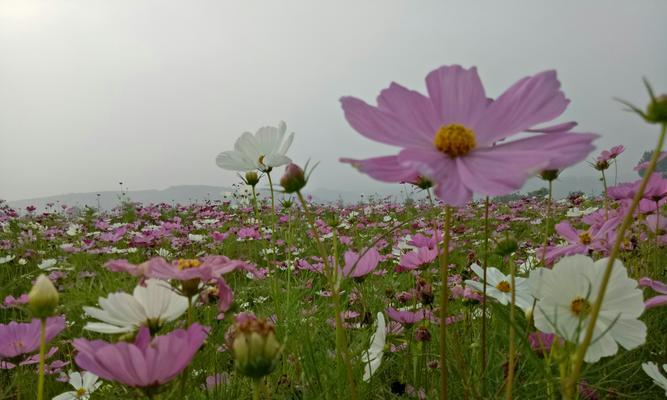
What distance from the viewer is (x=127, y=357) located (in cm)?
41

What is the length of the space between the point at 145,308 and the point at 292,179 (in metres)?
0.24

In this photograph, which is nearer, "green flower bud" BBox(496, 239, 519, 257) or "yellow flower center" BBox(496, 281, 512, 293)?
"green flower bud" BBox(496, 239, 519, 257)

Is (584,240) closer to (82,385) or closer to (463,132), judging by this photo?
(463,132)

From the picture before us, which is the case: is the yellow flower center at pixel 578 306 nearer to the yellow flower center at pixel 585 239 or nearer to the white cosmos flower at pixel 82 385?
the yellow flower center at pixel 585 239

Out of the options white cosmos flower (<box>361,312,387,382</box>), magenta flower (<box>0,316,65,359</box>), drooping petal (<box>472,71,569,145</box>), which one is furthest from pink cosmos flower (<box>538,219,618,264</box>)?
magenta flower (<box>0,316,65,359</box>)

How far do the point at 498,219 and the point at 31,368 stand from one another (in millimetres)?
3587

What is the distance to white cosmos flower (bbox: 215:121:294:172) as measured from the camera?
1017 mm

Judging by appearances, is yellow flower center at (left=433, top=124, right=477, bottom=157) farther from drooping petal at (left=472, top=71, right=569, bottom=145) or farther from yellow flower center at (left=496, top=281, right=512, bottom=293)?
yellow flower center at (left=496, top=281, right=512, bottom=293)

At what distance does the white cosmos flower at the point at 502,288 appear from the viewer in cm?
85

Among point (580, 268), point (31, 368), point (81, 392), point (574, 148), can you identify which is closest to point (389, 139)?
point (574, 148)

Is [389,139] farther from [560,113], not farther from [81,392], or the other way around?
[81,392]

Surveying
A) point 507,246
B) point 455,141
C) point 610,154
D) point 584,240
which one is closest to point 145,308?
point 455,141

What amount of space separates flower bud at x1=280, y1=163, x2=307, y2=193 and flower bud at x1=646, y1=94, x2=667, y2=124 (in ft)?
1.36

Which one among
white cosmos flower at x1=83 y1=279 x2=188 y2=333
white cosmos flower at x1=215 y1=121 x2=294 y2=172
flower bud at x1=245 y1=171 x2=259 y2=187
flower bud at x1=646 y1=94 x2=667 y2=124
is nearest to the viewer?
flower bud at x1=646 y1=94 x2=667 y2=124
